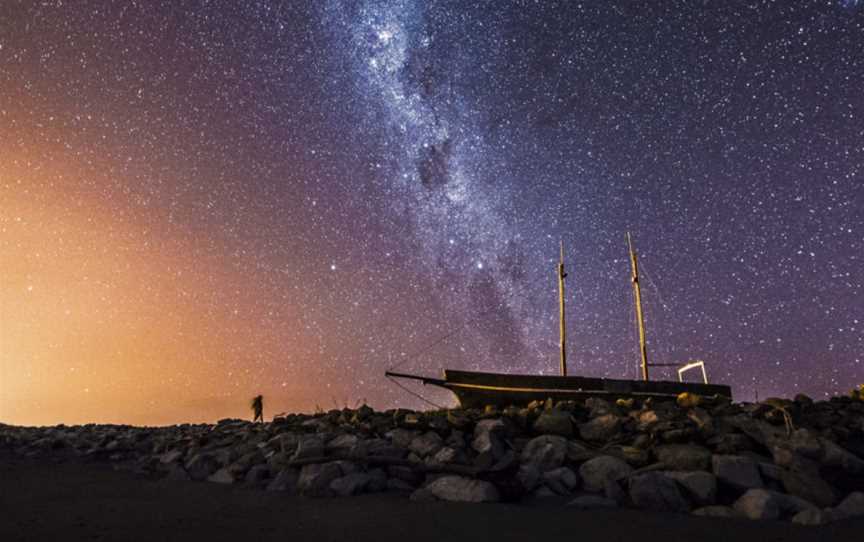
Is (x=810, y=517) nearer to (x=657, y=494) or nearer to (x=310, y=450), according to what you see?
(x=657, y=494)

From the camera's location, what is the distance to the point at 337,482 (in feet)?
21.5

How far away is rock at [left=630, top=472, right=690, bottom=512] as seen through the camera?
5.73 m

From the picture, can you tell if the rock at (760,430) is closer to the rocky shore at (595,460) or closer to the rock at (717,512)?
the rocky shore at (595,460)

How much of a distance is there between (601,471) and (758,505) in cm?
164

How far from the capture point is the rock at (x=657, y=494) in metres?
5.73

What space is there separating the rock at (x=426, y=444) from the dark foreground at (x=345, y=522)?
136 centimetres

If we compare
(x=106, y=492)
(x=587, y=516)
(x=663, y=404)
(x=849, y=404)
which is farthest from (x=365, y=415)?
(x=849, y=404)

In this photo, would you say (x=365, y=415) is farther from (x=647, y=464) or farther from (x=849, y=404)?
(x=849, y=404)

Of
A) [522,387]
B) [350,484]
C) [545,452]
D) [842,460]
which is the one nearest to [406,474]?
[350,484]

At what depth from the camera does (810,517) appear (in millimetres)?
5211

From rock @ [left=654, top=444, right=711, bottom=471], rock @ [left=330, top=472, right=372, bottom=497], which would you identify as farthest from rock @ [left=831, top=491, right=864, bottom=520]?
rock @ [left=330, top=472, right=372, bottom=497]

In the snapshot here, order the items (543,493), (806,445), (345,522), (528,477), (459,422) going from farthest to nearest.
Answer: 1. (459,422)
2. (806,445)
3. (528,477)
4. (543,493)
5. (345,522)

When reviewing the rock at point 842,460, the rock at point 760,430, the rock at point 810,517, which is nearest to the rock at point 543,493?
the rock at point 810,517

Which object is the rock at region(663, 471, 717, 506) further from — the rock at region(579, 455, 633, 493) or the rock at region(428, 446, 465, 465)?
the rock at region(428, 446, 465, 465)
